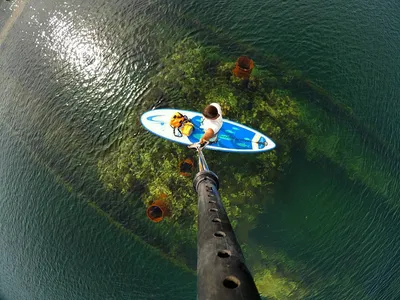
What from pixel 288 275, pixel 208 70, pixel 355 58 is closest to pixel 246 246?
pixel 288 275

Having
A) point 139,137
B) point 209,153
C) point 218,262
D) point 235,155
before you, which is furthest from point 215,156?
point 218,262

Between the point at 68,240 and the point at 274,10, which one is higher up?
the point at 274,10

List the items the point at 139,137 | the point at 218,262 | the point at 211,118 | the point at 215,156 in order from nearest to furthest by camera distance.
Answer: the point at 218,262
the point at 211,118
the point at 215,156
the point at 139,137

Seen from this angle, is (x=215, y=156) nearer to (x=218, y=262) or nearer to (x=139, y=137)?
(x=139, y=137)

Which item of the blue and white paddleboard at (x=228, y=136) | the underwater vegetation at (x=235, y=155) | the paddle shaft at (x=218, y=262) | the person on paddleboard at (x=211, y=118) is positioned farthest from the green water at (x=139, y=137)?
the paddle shaft at (x=218, y=262)

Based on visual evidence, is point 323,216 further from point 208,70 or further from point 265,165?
point 208,70

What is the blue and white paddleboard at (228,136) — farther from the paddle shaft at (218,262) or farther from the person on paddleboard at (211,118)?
the paddle shaft at (218,262)

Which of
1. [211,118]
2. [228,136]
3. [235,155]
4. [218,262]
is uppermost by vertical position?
[228,136]

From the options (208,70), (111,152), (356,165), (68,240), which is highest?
(208,70)
